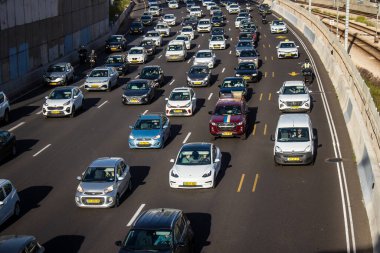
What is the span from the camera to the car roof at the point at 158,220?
18641mm

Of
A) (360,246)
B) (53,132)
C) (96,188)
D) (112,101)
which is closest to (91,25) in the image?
(112,101)

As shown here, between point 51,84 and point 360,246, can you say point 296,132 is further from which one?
point 51,84

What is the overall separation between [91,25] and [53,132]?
39.0 metres

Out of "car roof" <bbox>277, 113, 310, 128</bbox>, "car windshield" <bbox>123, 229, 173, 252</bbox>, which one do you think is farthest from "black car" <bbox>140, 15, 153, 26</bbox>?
"car windshield" <bbox>123, 229, 173, 252</bbox>

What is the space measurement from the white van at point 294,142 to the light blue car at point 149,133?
6.17 meters

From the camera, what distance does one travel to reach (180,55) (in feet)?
202

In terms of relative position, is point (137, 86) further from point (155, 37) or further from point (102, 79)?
point (155, 37)

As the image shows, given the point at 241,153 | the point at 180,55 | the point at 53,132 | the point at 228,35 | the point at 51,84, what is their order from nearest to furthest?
the point at 241,153 < the point at 53,132 < the point at 51,84 < the point at 180,55 < the point at 228,35

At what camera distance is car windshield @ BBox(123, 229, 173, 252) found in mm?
18203

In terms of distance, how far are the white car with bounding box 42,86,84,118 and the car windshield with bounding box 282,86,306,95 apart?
13129 millimetres

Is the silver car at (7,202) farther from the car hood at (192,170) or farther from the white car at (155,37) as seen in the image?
the white car at (155,37)

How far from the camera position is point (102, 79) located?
160 feet

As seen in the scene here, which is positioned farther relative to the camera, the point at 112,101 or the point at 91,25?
the point at 91,25

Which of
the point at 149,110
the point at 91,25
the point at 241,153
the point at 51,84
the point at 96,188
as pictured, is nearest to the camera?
the point at 96,188
